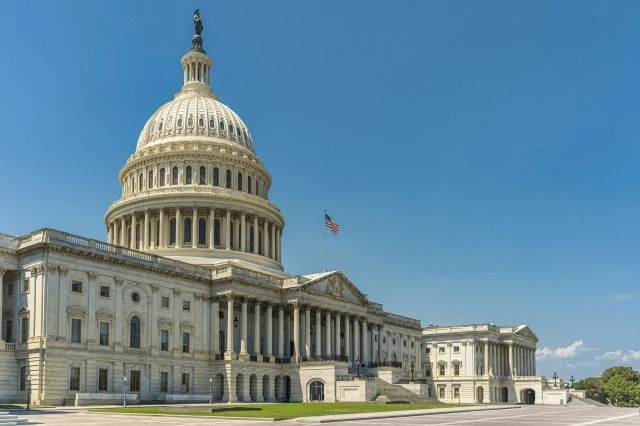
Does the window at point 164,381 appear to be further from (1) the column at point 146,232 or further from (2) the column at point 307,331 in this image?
(1) the column at point 146,232

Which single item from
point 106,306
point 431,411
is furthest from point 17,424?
point 106,306

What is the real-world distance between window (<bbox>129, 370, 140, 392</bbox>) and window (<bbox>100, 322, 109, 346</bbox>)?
Answer: 490 centimetres

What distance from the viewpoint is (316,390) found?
324 ft

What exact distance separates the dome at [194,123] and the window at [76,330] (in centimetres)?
4636

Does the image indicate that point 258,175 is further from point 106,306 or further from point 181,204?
point 106,306

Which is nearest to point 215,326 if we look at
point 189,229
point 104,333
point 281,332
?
point 281,332

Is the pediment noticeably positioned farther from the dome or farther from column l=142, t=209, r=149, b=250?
the dome

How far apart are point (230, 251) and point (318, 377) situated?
80.0 ft

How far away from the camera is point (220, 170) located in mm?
117875

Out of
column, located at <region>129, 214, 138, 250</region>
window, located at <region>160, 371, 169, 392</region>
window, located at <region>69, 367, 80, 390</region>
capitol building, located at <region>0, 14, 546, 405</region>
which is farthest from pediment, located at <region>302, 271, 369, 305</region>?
window, located at <region>69, 367, 80, 390</region>

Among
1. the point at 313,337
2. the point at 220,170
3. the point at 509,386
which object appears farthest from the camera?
the point at 509,386

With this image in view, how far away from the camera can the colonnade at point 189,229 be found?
111250 millimetres

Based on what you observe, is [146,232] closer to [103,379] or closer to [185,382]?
[185,382]

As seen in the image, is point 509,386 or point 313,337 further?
point 509,386
